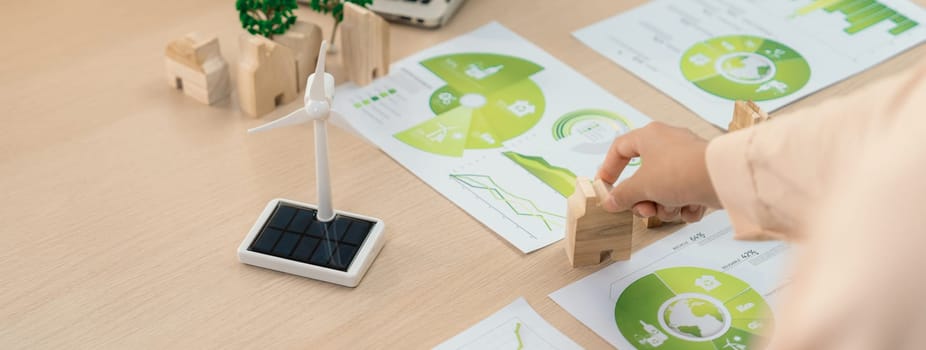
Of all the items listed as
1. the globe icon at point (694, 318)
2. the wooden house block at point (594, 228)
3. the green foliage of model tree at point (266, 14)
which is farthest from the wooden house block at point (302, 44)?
the globe icon at point (694, 318)

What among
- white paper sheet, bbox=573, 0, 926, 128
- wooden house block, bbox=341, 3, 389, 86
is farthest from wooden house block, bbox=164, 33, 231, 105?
white paper sheet, bbox=573, 0, 926, 128

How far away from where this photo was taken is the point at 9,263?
88cm

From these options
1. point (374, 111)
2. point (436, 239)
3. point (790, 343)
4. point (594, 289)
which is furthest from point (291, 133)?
point (790, 343)

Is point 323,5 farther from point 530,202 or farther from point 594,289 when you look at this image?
point 594,289

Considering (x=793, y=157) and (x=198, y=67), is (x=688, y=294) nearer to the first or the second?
(x=793, y=157)

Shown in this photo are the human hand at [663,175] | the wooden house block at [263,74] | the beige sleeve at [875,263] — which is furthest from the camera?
the wooden house block at [263,74]

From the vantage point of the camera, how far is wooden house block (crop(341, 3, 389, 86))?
1062mm

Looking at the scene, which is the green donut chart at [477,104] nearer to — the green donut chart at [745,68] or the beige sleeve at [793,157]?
the green donut chart at [745,68]

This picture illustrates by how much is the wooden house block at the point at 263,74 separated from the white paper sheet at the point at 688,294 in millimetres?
357

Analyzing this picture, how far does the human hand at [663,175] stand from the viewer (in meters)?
0.77

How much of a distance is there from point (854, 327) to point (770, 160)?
141 mm

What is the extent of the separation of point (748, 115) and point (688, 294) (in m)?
0.17

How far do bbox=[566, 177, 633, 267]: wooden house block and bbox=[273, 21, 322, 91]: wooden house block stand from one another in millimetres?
331

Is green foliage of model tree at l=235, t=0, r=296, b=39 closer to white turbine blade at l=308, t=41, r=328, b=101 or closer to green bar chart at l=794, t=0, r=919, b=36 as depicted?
white turbine blade at l=308, t=41, r=328, b=101
